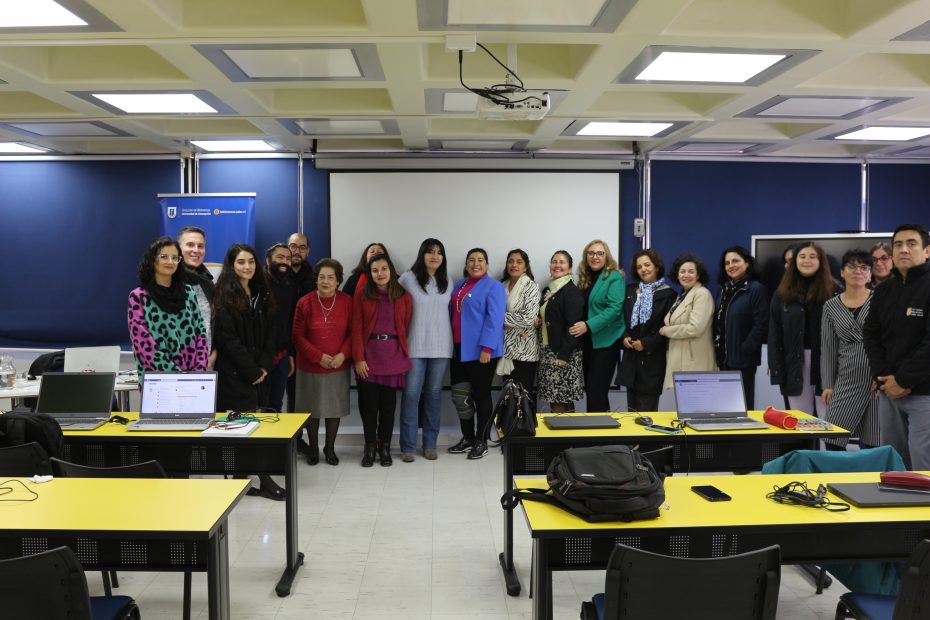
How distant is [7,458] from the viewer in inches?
104

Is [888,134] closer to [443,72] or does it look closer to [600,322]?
[600,322]

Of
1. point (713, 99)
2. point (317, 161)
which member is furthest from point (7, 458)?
point (713, 99)

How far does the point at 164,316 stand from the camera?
3.78 meters

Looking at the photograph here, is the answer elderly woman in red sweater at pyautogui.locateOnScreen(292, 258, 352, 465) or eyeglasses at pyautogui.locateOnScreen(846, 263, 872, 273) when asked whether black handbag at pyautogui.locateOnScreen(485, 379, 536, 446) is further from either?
eyeglasses at pyautogui.locateOnScreen(846, 263, 872, 273)

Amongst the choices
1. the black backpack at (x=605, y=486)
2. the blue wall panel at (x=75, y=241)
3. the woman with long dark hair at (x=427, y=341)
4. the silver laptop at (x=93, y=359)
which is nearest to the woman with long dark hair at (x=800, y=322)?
the woman with long dark hair at (x=427, y=341)

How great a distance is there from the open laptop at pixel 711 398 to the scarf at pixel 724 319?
1.61 m

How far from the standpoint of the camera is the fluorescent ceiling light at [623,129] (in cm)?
519

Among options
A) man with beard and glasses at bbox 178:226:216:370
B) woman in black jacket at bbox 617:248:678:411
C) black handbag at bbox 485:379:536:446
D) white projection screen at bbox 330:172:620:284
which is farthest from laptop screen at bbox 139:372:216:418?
woman in black jacket at bbox 617:248:678:411

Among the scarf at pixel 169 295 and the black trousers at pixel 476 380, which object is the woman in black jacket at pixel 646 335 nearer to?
the black trousers at pixel 476 380

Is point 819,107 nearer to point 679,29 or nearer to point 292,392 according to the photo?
point 679,29

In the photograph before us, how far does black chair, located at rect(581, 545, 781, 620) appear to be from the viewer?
174 centimetres

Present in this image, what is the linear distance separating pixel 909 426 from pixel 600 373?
223 cm

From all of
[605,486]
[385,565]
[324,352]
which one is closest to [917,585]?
[605,486]

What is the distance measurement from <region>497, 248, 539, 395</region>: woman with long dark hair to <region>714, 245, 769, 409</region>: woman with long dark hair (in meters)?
1.44
